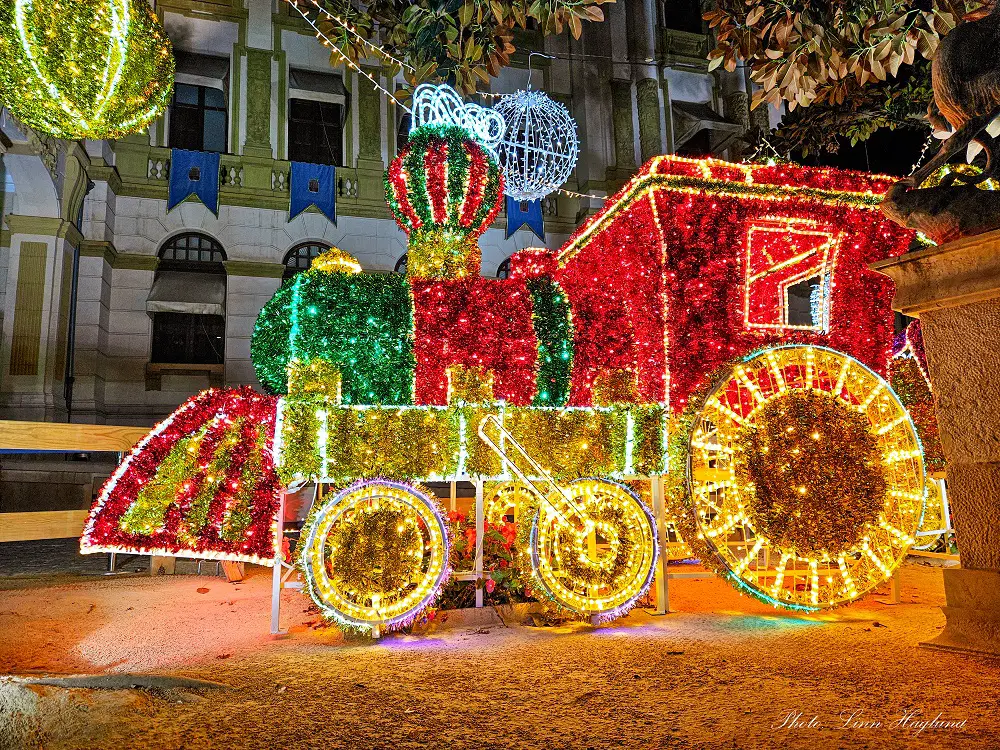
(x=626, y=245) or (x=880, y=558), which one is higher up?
(x=626, y=245)

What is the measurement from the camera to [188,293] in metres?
15.2

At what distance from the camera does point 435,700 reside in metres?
3.61

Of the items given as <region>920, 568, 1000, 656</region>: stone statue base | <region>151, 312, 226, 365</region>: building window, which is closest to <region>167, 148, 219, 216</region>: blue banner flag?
<region>151, 312, 226, 365</region>: building window

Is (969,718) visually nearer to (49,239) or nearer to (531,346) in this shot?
(531,346)

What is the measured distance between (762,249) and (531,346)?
2618 millimetres

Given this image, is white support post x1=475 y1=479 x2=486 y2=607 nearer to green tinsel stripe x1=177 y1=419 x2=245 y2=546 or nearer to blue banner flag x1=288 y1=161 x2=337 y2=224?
green tinsel stripe x1=177 y1=419 x2=245 y2=546

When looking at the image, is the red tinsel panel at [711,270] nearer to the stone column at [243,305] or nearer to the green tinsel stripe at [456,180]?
the green tinsel stripe at [456,180]

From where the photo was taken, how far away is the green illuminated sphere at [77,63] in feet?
16.3

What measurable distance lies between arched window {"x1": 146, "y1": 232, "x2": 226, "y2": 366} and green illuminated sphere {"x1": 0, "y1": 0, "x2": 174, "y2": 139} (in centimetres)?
1016

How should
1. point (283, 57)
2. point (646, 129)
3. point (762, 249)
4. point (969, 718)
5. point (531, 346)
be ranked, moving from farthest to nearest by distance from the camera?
point (646, 129) → point (283, 57) → point (762, 249) → point (531, 346) → point (969, 718)

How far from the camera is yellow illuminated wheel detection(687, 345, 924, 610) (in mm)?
5543

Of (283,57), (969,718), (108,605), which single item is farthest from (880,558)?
(283,57)

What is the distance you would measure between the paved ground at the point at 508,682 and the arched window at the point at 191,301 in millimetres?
10179

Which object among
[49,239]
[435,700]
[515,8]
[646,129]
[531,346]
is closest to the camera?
[435,700]
